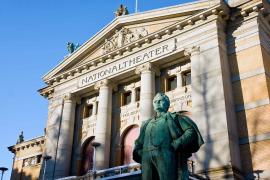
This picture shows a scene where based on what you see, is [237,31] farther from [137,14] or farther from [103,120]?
[103,120]

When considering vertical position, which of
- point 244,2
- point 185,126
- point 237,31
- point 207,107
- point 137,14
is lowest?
point 185,126

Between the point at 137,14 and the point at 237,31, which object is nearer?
the point at 237,31

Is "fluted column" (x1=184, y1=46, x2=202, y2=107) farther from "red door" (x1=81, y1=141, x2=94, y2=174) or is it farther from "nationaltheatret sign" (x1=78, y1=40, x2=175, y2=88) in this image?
"red door" (x1=81, y1=141, x2=94, y2=174)

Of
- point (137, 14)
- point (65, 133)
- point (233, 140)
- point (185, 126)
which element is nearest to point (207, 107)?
point (233, 140)

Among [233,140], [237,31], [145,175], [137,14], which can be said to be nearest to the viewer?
[145,175]

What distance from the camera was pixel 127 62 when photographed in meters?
24.9

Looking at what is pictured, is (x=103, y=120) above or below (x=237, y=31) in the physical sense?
below

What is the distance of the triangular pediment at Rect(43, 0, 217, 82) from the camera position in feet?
76.3

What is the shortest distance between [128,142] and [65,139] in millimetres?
5027

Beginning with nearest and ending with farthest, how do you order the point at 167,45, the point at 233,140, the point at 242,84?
the point at 233,140 < the point at 242,84 < the point at 167,45

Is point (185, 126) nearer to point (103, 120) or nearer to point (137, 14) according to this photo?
point (103, 120)

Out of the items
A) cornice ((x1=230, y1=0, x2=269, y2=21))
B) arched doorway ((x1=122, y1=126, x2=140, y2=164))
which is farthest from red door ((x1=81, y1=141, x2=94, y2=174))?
cornice ((x1=230, y1=0, x2=269, y2=21))

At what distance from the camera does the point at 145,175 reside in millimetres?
5992

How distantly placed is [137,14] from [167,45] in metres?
4.07
